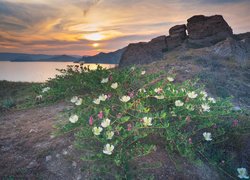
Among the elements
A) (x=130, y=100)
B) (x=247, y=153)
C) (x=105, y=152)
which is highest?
(x=130, y=100)

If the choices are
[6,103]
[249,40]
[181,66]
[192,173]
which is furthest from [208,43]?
[192,173]

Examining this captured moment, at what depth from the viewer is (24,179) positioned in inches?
140

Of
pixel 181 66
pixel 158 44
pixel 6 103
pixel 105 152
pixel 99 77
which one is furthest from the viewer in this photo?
pixel 158 44

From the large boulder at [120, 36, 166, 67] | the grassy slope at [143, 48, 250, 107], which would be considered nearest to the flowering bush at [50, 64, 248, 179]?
the grassy slope at [143, 48, 250, 107]

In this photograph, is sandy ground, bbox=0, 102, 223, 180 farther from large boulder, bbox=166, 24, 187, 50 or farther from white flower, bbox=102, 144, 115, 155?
large boulder, bbox=166, 24, 187, 50

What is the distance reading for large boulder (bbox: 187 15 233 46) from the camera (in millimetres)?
18377

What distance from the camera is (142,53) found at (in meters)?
18.0

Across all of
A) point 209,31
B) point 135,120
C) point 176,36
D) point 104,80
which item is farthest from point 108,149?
point 176,36

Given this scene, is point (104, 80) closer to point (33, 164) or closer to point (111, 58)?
point (33, 164)

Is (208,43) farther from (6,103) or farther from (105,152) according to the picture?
(105,152)

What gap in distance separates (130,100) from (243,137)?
81.2 inches

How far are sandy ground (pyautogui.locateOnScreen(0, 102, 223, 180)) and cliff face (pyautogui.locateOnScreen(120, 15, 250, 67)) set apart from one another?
12.8 m

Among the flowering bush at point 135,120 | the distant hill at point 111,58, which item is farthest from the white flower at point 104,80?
the distant hill at point 111,58

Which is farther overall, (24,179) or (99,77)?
(99,77)
